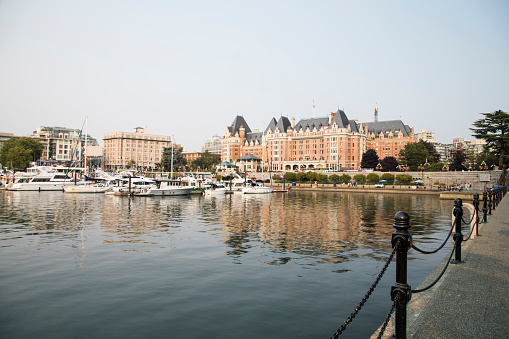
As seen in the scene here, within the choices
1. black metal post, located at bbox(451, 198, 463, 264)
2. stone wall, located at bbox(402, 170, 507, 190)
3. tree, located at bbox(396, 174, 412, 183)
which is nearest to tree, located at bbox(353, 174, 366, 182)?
tree, located at bbox(396, 174, 412, 183)

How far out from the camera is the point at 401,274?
204 inches

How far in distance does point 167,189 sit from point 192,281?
47.9 meters

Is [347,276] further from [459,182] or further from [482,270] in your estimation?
[459,182]


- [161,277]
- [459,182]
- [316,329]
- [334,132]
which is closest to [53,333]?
[161,277]

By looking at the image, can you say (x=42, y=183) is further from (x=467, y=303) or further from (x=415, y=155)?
(x=415, y=155)

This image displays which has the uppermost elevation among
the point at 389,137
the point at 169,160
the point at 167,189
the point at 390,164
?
the point at 389,137

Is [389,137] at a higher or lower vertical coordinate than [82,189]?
higher

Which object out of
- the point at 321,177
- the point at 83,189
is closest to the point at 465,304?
the point at 83,189

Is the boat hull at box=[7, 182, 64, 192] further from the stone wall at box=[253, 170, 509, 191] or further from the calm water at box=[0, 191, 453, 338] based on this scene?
the stone wall at box=[253, 170, 509, 191]

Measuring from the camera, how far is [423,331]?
18.7ft

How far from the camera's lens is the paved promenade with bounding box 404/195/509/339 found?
570cm

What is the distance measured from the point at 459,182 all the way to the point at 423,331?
87.6 m

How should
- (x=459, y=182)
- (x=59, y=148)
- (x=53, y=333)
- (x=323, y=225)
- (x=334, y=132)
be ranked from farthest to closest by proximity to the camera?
(x=59, y=148) < (x=334, y=132) < (x=459, y=182) < (x=323, y=225) < (x=53, y=333)

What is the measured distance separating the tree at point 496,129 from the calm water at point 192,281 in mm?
56731
